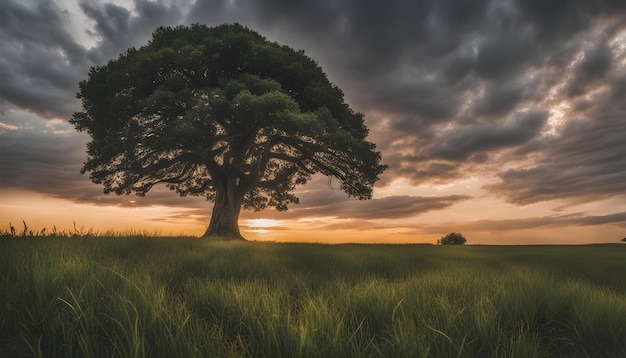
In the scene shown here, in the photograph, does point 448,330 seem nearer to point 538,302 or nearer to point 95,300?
point 538,302

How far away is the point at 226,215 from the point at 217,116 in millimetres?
5968

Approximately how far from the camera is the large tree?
19125 mm

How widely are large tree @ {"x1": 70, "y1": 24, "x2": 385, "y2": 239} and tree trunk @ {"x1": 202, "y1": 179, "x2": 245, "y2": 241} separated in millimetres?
63

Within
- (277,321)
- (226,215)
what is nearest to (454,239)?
(226,215)

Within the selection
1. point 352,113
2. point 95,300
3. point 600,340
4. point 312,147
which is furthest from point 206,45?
point 600,340

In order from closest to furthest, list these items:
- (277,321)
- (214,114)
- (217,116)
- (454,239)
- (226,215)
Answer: (277,321)
(214,114)
(217,116)
(226,215)
(454,239)

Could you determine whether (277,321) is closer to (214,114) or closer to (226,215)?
(214,114)

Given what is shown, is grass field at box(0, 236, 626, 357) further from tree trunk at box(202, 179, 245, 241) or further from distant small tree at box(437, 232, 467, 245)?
distant small tree at box(437, 232, 467, 245)

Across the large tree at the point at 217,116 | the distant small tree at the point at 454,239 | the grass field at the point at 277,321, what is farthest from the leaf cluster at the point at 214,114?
the distant small tree at the point at 454,239

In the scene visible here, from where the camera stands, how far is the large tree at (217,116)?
62.7ft

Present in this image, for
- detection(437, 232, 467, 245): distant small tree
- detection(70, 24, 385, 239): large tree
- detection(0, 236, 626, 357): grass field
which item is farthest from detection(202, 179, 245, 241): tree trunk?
detection(437, 232, 467, 245): distant small tree

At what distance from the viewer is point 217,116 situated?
21.2m

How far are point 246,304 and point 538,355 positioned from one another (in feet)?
8.58

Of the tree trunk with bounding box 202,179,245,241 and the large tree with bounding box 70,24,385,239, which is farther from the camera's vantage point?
the tree trunk with bounding box 202,179,245,241
